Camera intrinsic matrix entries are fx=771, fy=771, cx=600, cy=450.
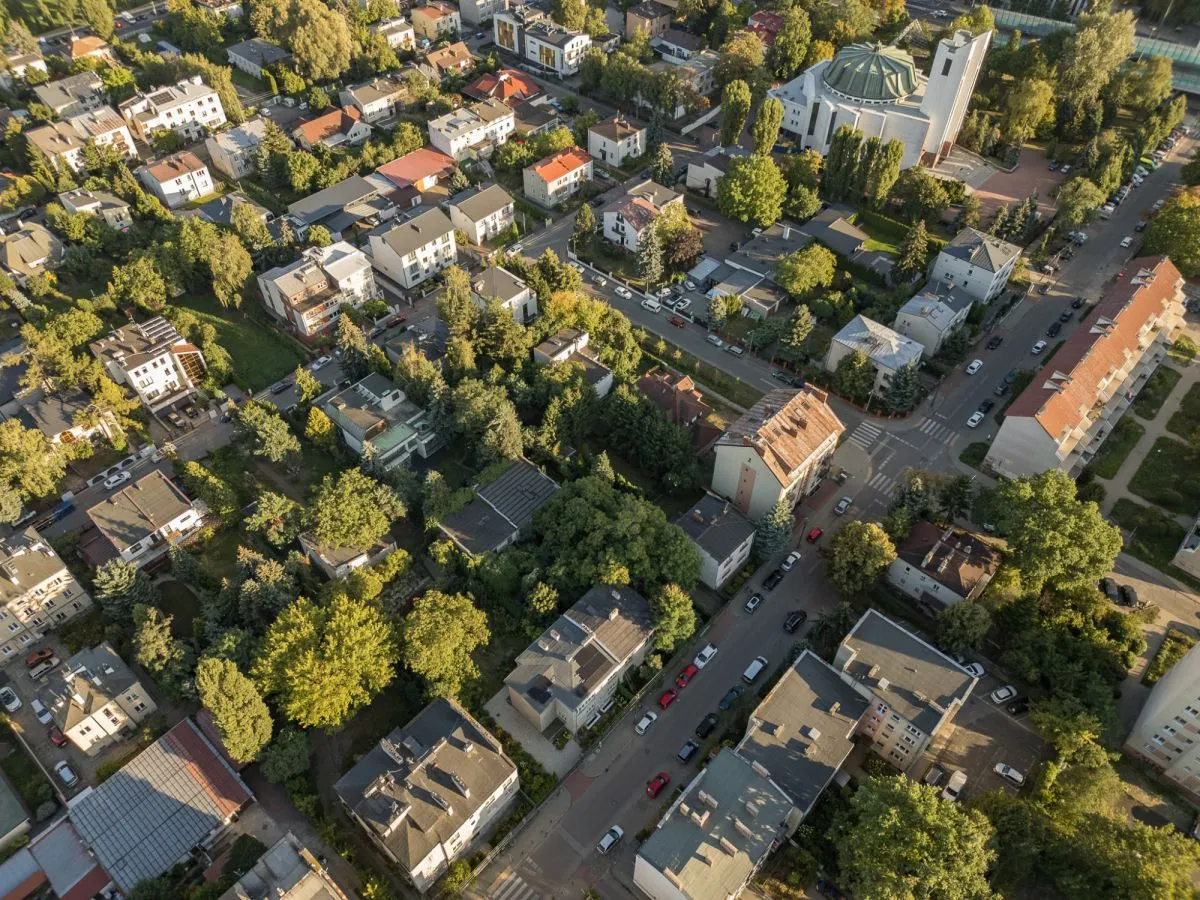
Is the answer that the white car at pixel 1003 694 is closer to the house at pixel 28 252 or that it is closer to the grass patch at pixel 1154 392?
the grass patch at pixel 1154 392

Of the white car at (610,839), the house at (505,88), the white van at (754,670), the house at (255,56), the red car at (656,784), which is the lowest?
the white car at (610,839)

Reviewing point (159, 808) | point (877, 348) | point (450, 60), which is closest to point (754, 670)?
point (877, 348)

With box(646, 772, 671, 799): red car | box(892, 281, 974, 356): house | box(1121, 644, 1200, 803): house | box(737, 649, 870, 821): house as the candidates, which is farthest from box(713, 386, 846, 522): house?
box(1121, 644, 1200, 803): house

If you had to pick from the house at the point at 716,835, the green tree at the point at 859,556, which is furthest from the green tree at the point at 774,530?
the house at the point at 716,835

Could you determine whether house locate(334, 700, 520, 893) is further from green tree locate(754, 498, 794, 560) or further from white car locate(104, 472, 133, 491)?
white car locate(104, 472, 133, 491)

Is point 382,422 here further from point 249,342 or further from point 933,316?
point 933,316
